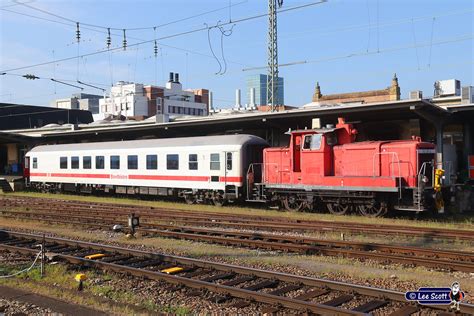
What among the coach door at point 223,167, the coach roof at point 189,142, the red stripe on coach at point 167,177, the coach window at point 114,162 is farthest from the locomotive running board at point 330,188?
the coach window at point 114,162

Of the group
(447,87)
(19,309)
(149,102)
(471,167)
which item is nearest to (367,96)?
(447,87)

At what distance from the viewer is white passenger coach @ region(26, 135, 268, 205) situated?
22609mm

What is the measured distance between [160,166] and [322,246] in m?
15.0

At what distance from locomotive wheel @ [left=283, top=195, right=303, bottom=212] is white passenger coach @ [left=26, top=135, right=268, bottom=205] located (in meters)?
2.50

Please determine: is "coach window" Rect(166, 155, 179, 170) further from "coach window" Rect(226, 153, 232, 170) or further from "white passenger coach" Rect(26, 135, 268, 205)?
"coach window" Rect(226, 153, 232, 170)

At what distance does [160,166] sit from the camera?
25359 mm

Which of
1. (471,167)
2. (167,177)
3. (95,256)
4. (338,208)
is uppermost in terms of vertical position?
(471,167)

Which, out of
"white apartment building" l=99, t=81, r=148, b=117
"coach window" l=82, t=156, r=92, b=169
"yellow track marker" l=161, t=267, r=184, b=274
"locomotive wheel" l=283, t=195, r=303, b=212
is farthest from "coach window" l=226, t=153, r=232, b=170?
"white apartment building" l=99, t=81, r=148, b=117

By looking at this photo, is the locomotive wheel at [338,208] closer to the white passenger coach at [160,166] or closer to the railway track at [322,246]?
the white passenger coach at [160,166]

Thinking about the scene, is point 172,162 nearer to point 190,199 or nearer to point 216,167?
point 190,199

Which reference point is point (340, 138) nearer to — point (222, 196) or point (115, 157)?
point (222, 196)

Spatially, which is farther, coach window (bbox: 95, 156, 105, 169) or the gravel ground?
coach window (bbox: 95, 156, 105, 169)

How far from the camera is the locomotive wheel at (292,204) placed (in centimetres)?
2044

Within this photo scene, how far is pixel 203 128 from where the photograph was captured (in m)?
28.2
